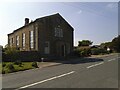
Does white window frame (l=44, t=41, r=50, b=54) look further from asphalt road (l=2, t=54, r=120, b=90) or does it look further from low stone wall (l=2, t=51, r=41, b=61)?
asphalt road (l=2, t=54, r=120, b=90)

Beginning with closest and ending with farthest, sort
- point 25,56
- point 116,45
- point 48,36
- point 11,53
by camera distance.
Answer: point 11,53
point 25,56
point 48,36
point 116,45

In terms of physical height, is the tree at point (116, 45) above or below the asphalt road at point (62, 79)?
above

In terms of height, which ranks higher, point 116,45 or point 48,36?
point 48,36

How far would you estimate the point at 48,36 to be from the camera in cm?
4331

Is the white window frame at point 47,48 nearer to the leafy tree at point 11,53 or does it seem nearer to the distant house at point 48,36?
the distant house at point 48,36

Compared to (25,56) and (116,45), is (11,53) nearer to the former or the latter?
(25,56)

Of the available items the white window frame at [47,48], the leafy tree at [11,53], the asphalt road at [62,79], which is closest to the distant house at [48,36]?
the white window frame at [47,48]

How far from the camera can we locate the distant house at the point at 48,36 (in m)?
41.5

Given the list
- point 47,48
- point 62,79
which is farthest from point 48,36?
point 62,79

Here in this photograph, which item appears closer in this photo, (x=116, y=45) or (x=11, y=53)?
(x=11, y=53)

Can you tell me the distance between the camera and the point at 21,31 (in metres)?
48.2

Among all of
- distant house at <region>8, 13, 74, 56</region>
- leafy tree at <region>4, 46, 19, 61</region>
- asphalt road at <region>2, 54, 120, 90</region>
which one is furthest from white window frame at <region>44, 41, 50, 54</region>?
asphalt road at <region>2, 54, 120, 90</region>

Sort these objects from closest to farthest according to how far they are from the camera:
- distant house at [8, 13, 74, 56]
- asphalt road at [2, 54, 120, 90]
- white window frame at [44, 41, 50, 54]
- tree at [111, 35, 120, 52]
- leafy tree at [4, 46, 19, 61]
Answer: asphalt road at [2, 54, 120, 90] → leafy tree at [4, 46, 19, 61] → distant house at [8, 13, 74, 56] → white window frame at [44, 41, 50, 54] → tree at [111, 35, 120, 52]

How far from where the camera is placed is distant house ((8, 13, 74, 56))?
41.5 meters
